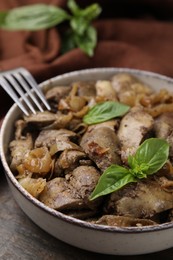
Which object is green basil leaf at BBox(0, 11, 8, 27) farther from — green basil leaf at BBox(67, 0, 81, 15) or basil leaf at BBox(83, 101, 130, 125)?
basil leaf at BBox(83, 101, 130, 125)

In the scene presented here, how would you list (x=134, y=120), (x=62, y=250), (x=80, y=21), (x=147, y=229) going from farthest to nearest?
(x=80, y=21) → (x=134, y=120) → (x=62, y=250) → (x=147, y=229)

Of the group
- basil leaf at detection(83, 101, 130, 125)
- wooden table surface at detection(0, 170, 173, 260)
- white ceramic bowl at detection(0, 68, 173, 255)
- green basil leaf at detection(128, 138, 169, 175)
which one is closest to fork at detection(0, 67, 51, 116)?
basil leaf at detection(83, 101, 130, 125)

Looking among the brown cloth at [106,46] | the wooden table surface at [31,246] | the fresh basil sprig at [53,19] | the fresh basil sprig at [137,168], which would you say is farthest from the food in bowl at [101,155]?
the fresh basil sprig at [53,19]

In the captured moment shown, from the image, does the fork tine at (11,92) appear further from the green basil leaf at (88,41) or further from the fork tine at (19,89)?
the green basil leaf at (88,41)

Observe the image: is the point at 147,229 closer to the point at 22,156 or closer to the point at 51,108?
the point at 22,156

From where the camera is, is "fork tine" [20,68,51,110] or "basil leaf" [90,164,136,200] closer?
"basil leaf" [90,164,136,200]

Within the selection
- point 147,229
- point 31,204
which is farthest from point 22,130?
point 147,229

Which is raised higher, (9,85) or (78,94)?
(9,85)
